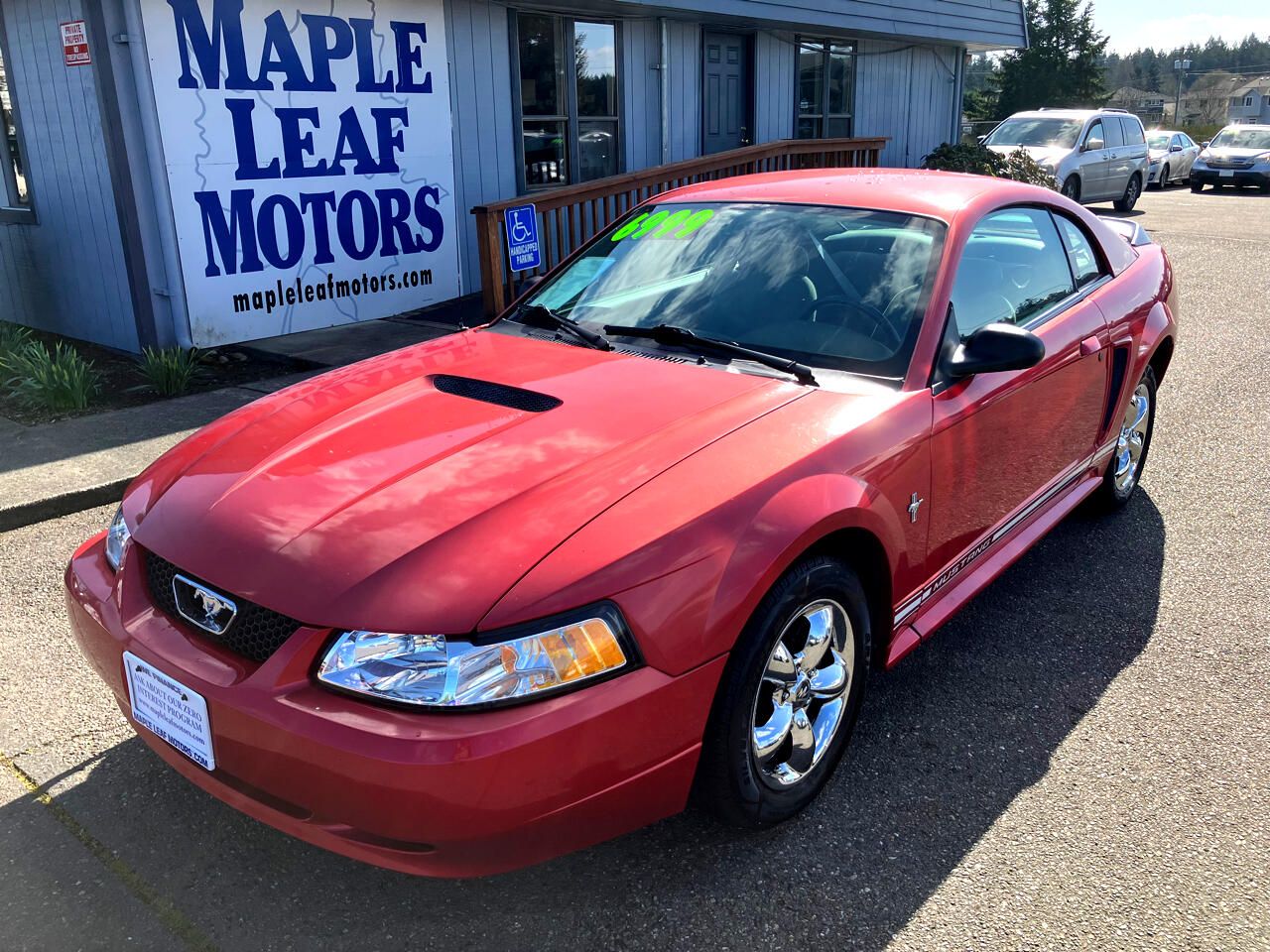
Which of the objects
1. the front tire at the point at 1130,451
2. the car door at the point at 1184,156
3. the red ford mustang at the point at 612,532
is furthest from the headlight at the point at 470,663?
the car door at the point at 1184,156

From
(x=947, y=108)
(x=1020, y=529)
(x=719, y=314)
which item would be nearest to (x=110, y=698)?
(x=719, y=314)

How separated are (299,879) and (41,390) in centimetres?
499

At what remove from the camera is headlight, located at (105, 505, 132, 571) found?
8.68 ft

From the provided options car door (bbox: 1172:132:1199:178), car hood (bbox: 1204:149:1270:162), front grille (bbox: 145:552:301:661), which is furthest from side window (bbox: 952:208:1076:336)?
car door (bbox: 1172:132:1199:178)

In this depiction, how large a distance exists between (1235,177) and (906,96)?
12.9 metres

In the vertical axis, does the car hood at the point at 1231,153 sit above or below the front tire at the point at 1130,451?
above

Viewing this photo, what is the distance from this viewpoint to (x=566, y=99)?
10.3 metres

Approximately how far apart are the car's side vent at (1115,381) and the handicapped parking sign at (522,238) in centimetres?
411

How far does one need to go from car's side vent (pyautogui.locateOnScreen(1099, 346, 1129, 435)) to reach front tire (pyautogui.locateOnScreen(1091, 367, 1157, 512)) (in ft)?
0.62

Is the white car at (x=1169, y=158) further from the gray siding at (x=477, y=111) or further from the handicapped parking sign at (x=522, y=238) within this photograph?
the handicapped parking sign at (x=522, y=238)

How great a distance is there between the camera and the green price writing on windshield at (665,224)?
145 inches

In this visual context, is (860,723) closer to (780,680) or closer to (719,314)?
(780,680)

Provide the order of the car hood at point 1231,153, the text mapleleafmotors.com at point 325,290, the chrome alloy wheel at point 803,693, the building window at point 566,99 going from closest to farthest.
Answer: the chrome alloy wheel at point 803,693, the text mapleleafmotors.com at point 325,290, the building window at point 566,99, the car hood at point 1231,153

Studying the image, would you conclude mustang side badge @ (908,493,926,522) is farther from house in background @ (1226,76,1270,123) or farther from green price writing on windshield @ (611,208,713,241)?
house in background @ (1226,76,1270,123)
